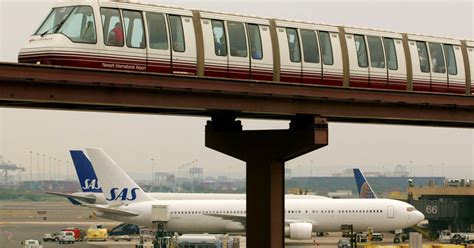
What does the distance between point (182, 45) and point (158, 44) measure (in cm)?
111

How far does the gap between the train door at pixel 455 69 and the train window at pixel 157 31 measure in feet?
55.2

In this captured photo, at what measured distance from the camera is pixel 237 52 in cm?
3869

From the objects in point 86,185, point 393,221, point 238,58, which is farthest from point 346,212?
point 238,58

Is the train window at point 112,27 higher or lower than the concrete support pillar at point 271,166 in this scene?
higher

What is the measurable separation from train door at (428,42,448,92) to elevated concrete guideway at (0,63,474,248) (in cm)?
74

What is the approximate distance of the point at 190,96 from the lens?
37.5 metres

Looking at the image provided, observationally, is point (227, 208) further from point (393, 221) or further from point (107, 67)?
point (107, 67)

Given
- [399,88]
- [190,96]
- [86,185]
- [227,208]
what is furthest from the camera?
[86,185]

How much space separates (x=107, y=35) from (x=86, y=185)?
79.7 meters

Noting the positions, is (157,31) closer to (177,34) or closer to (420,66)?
(177,34)

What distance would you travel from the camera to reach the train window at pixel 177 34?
36.8m

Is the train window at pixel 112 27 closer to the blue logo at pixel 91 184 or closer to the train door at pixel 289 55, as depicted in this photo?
the train door at pixel 289 55

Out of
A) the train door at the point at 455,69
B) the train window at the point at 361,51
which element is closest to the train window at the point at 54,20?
the train window at the point at 361,51

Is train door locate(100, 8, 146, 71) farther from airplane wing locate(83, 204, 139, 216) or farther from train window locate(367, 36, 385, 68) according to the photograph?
airplane wing locate(83, 204, 139, 216)
